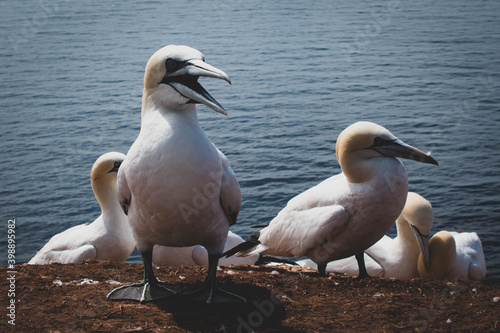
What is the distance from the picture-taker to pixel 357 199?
17.7 ft

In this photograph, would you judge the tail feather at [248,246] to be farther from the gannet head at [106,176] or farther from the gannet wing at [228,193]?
the gannet head at [106,176]

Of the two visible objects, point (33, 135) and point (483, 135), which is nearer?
point (483, 135)

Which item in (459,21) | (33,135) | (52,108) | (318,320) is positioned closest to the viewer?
(318,320)

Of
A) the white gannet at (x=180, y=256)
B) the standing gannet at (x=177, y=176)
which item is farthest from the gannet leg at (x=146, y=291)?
the white gannet at (x=180, y=256)

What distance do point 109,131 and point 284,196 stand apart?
4669mm

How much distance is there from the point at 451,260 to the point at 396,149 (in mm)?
1983

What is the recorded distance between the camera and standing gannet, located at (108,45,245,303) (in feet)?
13.9

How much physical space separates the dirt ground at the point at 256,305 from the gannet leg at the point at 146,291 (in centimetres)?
6

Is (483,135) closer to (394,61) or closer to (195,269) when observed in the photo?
(394,61)

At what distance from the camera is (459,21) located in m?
25.1

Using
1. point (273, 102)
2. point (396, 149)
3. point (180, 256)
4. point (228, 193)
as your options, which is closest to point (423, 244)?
point (396, 149)

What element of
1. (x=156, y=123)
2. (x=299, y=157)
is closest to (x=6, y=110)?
(x=299, y=157)

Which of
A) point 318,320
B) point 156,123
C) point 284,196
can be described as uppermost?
point 156,123

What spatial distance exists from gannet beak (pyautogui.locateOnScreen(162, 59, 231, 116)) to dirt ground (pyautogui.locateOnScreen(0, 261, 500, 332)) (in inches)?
56.2
